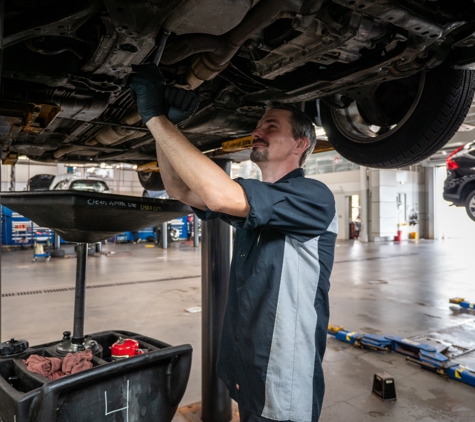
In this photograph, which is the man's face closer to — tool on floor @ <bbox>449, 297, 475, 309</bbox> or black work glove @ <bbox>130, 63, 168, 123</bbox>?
black work glove @ <bbox>130, 63, 168, 123</bbox>

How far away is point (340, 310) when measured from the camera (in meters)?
4.22

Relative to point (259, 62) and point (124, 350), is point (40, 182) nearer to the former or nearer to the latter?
point (124, 350)

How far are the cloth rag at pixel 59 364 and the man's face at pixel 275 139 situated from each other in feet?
2.92

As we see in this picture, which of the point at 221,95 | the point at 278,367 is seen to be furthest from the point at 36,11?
the point at 278,367

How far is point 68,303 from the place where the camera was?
14.4 ft

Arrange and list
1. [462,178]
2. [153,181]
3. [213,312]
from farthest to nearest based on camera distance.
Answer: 1. [462,178]
2. [153,181]
3. [213,312]

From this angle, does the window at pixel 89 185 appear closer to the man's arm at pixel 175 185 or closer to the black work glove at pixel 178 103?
the man's arm at pixel 175 185

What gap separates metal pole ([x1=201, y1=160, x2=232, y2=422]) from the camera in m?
1.98

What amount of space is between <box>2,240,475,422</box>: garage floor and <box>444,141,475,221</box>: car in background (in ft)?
4.15

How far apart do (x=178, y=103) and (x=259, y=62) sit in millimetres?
339

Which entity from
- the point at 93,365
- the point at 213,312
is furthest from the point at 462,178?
the point at 93,365

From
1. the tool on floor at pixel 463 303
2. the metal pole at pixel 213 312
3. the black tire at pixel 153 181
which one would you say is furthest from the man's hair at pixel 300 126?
the tool on floor at pixel 463 303

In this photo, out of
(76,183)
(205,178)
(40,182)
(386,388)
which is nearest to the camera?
(205,178)

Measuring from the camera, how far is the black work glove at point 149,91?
3.72 ft
